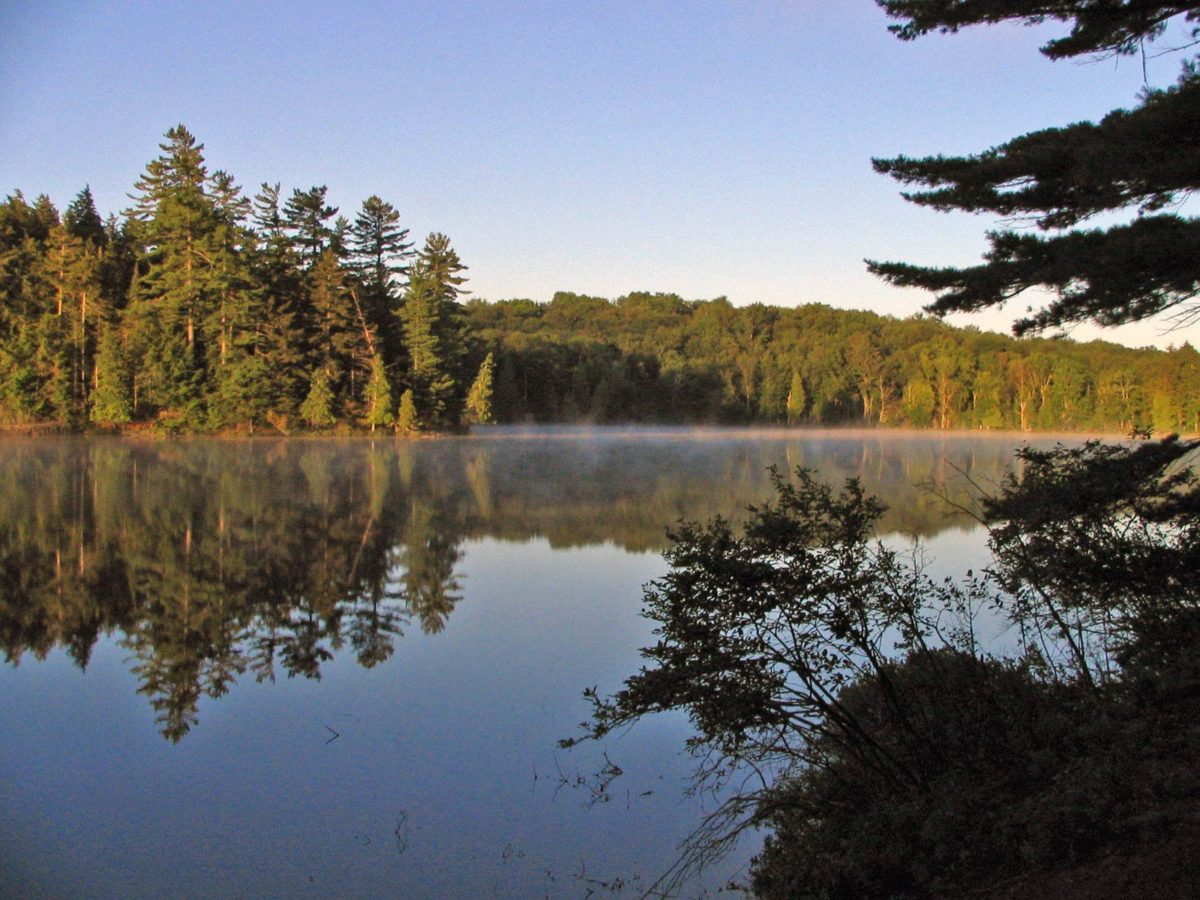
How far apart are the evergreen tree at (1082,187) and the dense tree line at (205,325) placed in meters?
43.4

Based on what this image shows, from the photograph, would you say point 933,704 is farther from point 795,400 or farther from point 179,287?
point 795,400

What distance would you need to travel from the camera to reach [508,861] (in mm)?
5871

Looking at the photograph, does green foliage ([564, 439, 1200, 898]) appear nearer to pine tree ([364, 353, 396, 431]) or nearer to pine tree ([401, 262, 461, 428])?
pine tree ([364, 353, 396, 431])

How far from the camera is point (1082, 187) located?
288 inches

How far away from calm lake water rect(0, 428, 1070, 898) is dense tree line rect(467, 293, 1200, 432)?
176 feet

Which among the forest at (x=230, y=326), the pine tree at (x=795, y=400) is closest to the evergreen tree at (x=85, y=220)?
the forest at (x=230, y=326)

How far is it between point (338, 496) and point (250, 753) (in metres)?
17.0

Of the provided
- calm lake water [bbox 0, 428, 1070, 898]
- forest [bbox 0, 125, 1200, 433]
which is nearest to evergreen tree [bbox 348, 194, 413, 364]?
forest [bbox 0, 125, 1200, 433]

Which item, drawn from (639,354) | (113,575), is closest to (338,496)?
(113,575)

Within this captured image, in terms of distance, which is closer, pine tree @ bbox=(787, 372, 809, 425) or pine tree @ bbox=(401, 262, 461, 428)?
pine tree @ bbox=(401, 262, 461, 428)

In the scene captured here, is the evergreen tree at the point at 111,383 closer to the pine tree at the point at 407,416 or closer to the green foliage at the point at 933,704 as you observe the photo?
the pine tree at the point at 407,416

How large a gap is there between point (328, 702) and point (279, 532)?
33.1 feet

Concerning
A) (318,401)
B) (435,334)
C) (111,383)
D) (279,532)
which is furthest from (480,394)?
(279,532)

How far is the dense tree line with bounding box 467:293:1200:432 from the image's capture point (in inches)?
3223
